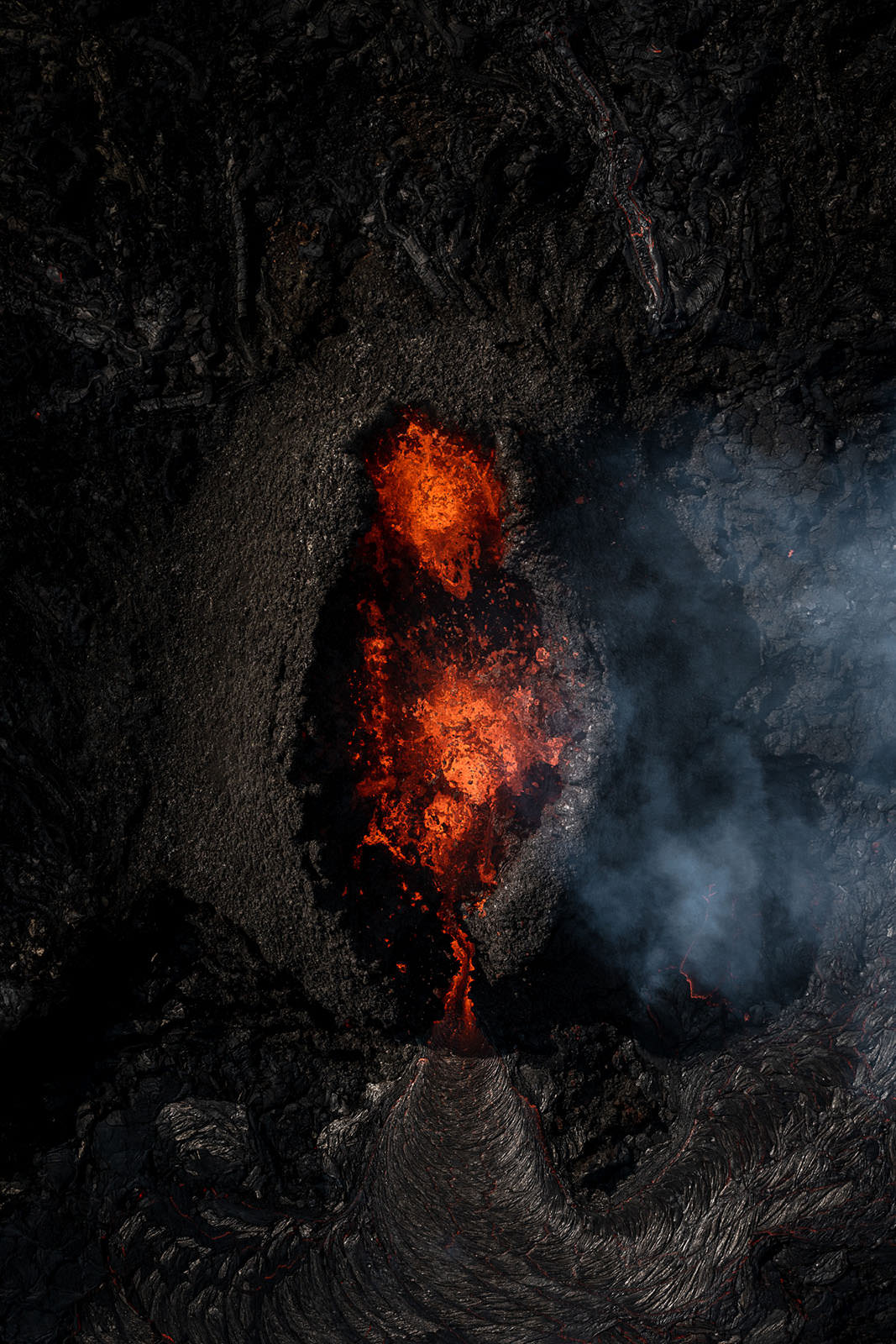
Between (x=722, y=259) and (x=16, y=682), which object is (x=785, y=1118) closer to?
(x=722, y=259)

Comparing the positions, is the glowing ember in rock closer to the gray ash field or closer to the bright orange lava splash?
the bright orange lava splash

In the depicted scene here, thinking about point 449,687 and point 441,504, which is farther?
point 449,687

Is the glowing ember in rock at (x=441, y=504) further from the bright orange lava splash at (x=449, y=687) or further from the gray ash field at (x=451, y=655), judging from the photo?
the gray ash field at (x=451, y=655)

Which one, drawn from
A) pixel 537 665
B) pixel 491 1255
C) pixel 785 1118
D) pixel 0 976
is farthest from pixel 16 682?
pixel 785 1118

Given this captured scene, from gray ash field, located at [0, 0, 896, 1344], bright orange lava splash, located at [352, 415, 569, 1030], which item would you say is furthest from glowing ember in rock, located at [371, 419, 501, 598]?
gray ash field, located at [0, 0, 896, 1344]

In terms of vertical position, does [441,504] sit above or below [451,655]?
above

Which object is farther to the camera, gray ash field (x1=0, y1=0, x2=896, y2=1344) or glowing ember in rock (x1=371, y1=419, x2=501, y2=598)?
glowing ember in rock (x1=371, y1=419, x2=501, y2=598)

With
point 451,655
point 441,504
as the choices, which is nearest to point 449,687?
point 451,655

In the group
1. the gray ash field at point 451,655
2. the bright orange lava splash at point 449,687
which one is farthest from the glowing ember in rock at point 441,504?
the gray ash field at point 451,655

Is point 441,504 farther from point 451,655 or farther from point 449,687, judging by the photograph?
point 449,687
